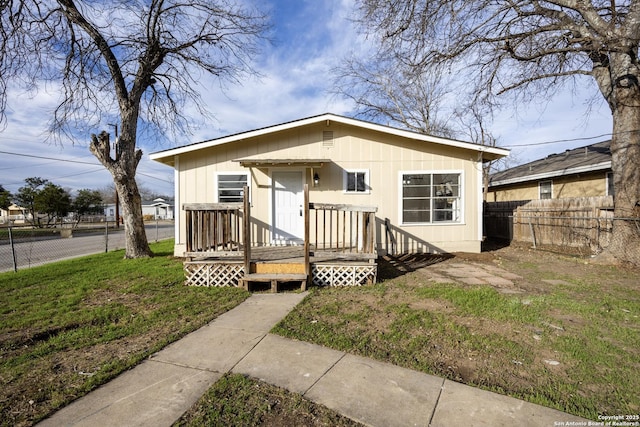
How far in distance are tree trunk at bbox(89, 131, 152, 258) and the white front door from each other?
A: 4.10 metres

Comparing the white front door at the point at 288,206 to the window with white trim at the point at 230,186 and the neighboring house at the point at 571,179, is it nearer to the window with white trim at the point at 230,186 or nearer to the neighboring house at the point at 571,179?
the window with white trim at the point at 230,186

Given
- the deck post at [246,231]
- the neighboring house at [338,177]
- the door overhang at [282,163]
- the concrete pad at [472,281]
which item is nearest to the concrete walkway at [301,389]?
the deck post at [246,231]

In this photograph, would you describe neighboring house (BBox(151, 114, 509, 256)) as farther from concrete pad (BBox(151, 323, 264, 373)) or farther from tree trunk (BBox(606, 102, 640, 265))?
concrete pad (BBox(151, 323, 264, 373))

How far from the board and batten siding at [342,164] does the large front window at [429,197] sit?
0.18 m

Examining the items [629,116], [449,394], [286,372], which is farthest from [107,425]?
[629,116]

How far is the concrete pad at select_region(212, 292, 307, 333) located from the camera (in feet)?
11.1

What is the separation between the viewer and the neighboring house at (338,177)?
7562 mm

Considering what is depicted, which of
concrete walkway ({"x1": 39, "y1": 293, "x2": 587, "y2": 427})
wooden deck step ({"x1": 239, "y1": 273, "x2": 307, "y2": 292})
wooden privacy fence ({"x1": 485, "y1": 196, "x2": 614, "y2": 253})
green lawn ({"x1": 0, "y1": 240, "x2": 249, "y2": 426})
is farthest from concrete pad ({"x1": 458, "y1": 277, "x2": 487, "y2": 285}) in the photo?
wooden privacy fence ({"x1": 485, "y1": 196, "x2": 614, "y2": 253})

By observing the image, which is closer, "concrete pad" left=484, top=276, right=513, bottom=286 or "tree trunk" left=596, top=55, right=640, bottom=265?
"concrete pad" left=484, top=276, right=513, bottom=286

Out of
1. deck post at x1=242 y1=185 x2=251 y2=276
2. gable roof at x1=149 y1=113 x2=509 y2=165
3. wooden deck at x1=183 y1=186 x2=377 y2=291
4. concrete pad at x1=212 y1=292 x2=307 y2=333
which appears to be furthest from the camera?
gable roof at x1=149 y1=113 x2=509 y2=165

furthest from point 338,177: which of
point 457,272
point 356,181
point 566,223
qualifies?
point 566,223

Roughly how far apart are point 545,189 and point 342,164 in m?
11.0

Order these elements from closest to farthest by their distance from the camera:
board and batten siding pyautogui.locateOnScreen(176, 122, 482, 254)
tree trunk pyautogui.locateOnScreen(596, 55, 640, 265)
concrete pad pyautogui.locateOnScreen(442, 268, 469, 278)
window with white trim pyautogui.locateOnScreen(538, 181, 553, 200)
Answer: concrete pad pyautogui.locateOnScreen(442, 268, 469, 278) → tree trunk pyautogui.locateOnScreen(596, 55, 640, 265) → board and batten siding pyautogui.locateOnScreen(176, 122, 482, 254) → window with white trim pyautogui.locateOnScreen(538, 181, 553, 200)

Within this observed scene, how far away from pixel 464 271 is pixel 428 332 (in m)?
3.39
